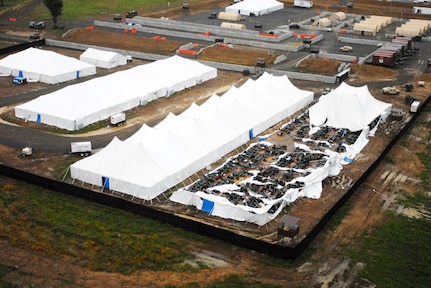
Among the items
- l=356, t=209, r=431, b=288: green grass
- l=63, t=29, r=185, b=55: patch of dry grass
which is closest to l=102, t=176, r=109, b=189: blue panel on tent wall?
l=356, t=209, r=431, b=288: green grass

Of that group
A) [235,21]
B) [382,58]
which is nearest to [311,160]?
[382,58]

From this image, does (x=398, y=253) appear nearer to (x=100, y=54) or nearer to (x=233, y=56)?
(x=233, y=56)

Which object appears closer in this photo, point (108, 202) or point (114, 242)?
point (114, 242)

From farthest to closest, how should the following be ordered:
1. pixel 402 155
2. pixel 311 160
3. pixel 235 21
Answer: pixel 235 21 < pixel 402 155 < pixel 311 160

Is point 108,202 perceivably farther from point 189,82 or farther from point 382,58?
point 382,58

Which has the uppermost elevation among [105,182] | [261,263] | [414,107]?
[414,107]

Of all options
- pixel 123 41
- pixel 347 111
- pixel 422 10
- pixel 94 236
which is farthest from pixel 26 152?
pixel 422 10
